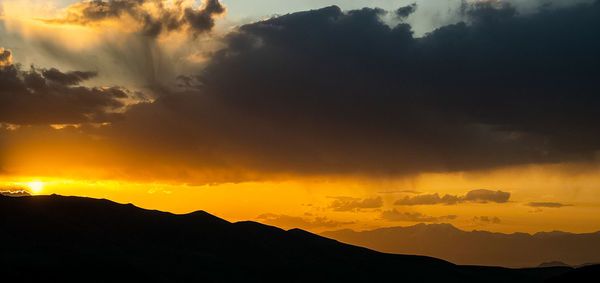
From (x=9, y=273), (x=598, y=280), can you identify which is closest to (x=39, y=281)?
(x=9, y=273)

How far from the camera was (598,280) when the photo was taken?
194875mm

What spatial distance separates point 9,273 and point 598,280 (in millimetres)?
181765

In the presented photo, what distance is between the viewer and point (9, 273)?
196625 millimetres

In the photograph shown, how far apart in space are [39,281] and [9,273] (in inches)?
367

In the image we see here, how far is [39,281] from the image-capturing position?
198 meters

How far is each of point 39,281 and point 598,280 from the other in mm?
172937

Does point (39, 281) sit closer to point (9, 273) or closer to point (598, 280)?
point (9, 273)
